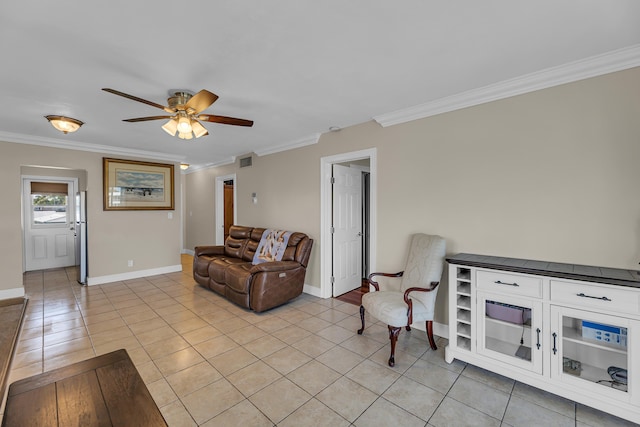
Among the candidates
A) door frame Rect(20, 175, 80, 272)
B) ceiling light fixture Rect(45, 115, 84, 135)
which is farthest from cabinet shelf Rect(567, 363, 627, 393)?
door frame Rect(20, 175, 80, 272)

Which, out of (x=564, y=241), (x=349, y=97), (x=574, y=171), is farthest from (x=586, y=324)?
(x=349, y=97)

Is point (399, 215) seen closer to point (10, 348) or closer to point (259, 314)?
point (259, 314)

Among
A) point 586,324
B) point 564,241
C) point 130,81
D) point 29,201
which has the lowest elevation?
point 586,324

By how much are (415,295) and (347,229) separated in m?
1.80

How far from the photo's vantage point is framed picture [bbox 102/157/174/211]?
498 cm

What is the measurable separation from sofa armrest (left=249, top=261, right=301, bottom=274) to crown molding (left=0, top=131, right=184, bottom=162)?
340 centimetres

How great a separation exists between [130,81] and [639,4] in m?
3.43

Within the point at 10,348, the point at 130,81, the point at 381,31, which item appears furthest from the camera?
the point at 10,348

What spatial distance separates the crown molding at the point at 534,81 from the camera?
79.0 inches

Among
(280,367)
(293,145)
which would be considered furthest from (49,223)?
(280,367)

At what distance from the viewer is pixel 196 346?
9.00 ft

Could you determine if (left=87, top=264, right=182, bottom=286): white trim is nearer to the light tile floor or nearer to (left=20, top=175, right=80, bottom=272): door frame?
the light tile floor

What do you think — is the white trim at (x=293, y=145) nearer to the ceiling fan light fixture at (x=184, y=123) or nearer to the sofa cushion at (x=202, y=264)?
the ceiling fan light fixture at (x=184, y=123)

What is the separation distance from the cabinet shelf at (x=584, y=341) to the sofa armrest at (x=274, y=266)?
9.15 feet
